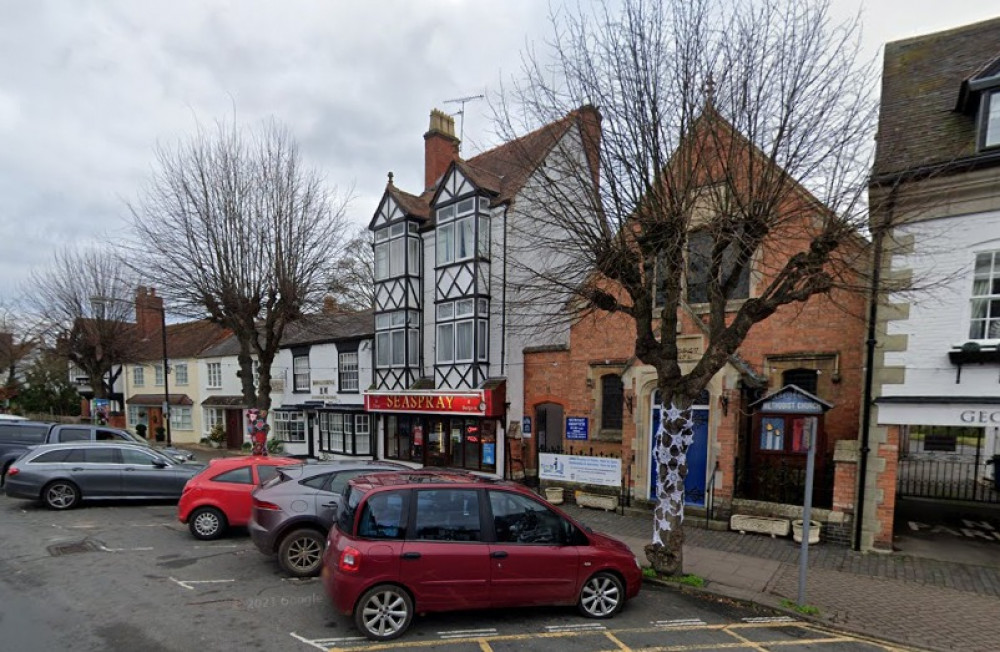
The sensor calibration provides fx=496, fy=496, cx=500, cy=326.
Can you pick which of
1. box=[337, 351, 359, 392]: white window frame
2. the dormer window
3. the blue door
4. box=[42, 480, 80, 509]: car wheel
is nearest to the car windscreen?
the blue door

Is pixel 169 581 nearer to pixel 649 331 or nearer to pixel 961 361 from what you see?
pixel 649 331

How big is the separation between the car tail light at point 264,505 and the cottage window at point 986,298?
1137 cm

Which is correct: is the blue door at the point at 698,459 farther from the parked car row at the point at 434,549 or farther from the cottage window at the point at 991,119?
the cottage window at the point at 991,119

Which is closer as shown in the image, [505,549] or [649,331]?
[505,549]

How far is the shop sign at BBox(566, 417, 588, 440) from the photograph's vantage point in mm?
13266

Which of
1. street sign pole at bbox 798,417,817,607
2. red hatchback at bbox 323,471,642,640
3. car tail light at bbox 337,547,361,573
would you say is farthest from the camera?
street sign pole at bbox 798,417,817,607

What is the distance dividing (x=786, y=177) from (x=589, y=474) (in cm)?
830

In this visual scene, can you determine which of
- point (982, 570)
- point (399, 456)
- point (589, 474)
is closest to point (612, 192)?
point (589, 474)

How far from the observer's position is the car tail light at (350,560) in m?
5.13

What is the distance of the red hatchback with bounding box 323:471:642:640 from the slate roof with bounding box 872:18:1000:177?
7.30 m

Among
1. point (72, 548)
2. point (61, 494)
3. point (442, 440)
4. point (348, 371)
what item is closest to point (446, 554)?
point (72, 548)

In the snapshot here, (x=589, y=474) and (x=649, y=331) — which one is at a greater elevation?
(x=649, y=331)

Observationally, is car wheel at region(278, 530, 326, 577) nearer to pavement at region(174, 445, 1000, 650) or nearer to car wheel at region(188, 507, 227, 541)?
car wheel at region(188, 507, 227, 541)

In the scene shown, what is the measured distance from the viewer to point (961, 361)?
26.8 ft
